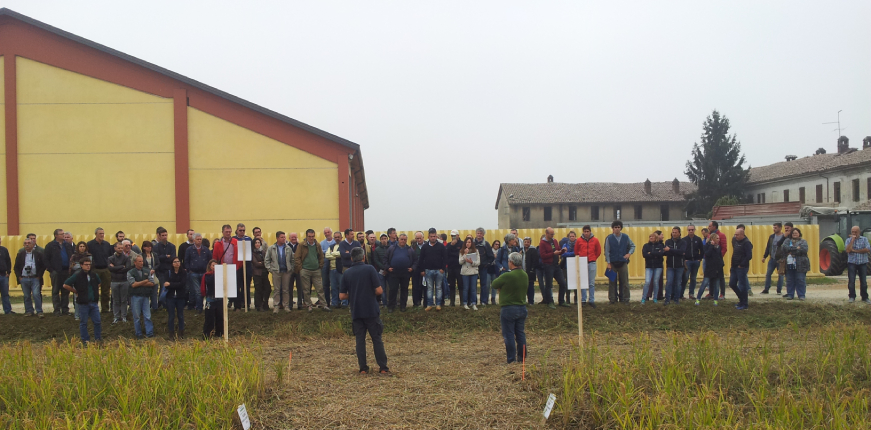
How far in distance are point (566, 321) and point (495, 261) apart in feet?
9.92

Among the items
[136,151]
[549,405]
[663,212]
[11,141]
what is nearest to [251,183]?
[136,151]

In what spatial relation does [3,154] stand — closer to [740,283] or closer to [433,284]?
[433,284]

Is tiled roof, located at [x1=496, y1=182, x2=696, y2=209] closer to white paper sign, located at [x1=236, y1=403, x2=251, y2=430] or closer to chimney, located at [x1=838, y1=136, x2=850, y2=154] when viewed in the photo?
chimney, located at [x1=838, y1=136, x2=850, y2=154]

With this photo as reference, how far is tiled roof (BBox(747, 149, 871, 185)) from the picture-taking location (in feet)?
175

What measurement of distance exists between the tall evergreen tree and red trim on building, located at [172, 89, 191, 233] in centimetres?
6021

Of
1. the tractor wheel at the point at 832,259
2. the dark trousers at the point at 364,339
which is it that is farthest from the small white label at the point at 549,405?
the tractor wheel at the point at 832,259

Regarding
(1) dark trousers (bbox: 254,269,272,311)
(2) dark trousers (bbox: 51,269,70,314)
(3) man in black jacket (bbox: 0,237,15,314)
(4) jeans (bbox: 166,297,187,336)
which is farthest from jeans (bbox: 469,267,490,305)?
(3) man in black jacket (bbox: 0,237,15,314)

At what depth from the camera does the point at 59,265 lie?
14.9m

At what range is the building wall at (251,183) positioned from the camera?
2291 centimetres

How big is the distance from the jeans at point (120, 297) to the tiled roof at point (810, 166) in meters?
54.8

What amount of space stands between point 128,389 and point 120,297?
763 centimetres

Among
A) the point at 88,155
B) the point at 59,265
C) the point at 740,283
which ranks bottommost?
the point at 740,283

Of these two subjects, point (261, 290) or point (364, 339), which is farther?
point (261, 290)

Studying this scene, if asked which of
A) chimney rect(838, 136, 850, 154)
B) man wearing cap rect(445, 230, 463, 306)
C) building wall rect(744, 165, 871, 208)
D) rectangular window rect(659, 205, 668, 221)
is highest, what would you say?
chimney rect(838, 136, 850, 154)
